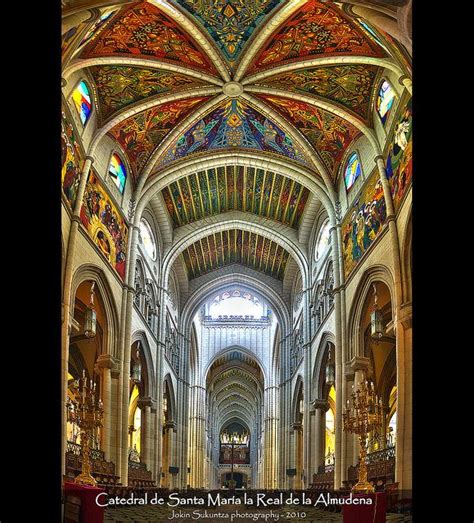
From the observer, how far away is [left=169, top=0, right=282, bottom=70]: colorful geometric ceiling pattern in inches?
639

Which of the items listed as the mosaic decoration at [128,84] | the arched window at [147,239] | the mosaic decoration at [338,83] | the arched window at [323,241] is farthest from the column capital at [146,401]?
the mosaic decoration at [338,83]

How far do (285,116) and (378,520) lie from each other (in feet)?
49.2

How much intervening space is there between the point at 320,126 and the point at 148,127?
575 centimetres

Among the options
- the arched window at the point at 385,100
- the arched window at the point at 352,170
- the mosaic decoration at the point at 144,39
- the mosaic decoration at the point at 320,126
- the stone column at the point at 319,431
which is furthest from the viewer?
the stone column at the point at 319,431

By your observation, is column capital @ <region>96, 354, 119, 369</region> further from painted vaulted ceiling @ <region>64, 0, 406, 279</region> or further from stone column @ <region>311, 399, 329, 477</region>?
stone column @ <region>311, 399, 329, 477</region>

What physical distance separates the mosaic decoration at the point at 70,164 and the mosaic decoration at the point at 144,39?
2045mm

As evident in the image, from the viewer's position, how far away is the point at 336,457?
21.2m

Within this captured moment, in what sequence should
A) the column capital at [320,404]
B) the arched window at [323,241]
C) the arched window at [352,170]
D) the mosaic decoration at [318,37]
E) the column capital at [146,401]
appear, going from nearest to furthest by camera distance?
1. the mosaic decoration at [318,37]
2. the arched window at [352,170]
3. the arched window at [323,241]
4. the column capital at [320,404]
5. the column capital at [146,401]

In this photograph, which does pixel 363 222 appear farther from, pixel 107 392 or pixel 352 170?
pixel 107 392

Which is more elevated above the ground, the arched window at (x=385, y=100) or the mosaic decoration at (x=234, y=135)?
the mosaic decoration at (x=234, y=135)

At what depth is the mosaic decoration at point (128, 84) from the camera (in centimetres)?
1848

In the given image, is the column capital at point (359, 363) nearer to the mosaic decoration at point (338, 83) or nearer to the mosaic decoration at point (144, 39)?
the mosaic decoration at point (338, 83)
